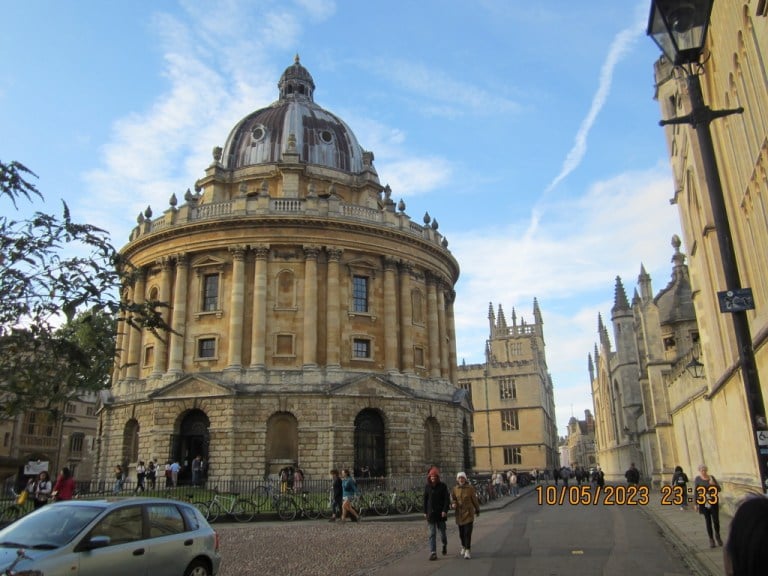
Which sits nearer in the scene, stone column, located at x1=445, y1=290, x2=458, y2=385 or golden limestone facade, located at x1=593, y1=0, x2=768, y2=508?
golden limestone facade, located at x1=593, y1=0, x2=768, y2=508

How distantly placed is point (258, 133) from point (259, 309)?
14.7m

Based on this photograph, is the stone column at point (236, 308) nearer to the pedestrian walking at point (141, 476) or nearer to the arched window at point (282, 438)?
the arched window at point (282, 438)

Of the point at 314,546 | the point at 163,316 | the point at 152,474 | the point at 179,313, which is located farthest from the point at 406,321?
the point at 314,546

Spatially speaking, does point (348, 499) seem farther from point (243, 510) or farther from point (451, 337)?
point (451, 337)

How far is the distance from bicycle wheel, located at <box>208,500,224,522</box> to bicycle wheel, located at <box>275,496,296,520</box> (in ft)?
6.29

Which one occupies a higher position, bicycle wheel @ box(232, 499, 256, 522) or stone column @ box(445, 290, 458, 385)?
stone column @ box(445, 290, 458, 385)

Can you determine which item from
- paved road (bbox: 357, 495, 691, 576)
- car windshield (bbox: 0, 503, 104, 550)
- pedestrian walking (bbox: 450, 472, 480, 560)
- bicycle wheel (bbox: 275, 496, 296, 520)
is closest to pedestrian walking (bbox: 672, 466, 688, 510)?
paved road (bbox: 357, 495, 691, 576)

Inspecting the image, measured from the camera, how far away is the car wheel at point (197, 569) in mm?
8820

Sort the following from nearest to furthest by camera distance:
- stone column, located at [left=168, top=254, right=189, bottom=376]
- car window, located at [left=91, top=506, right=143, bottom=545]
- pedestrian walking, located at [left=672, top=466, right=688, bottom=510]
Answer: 1. car window, located at [left=91, top=506, right=143, bottom=545]
2. pedestrian walking, located at [left=672, top=466, right=688, bottom=510]
3. stone column, located at [left=168, top=254, right=189, bottom=376]

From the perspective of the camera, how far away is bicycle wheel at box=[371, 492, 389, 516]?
22.4 metres

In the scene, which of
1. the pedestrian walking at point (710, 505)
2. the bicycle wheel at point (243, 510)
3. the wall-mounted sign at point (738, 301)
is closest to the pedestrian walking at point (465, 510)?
the pedestrian walking at point (710, 505)

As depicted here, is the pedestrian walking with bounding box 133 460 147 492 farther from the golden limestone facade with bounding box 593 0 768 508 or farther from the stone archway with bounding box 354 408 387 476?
the golden limestone facade with bounding box 593 0 768 508

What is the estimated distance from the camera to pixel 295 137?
4231 centimetres

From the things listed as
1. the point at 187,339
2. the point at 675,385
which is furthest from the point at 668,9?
the point at 187,339
